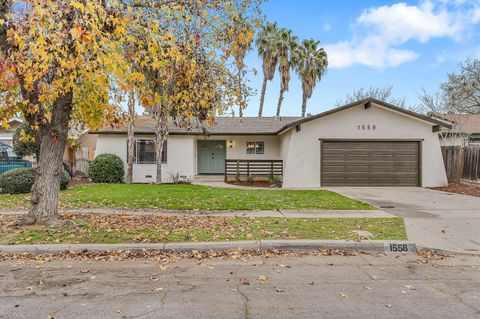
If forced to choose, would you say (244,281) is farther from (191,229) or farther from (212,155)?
(212,155)

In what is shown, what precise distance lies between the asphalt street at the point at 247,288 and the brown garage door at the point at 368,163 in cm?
1228

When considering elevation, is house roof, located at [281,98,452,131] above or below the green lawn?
above

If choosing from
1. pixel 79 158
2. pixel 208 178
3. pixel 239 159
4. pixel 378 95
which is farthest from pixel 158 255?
pixel 378 95

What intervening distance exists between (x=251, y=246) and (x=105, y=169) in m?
14.9

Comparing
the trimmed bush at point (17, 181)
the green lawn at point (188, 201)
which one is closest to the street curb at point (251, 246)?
the green lawn at point (188, 201)

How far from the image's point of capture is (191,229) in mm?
8023

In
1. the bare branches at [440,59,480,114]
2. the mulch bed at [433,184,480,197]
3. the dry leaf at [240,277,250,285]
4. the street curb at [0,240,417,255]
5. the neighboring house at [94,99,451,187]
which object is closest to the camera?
the dry leaf at [240,277,250,285]

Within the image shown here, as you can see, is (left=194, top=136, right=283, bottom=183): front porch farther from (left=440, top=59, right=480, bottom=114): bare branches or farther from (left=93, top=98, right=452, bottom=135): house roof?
(left=440, top=59, right=480, bottom=114): bare branches

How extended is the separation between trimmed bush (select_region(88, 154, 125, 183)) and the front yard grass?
10.4m

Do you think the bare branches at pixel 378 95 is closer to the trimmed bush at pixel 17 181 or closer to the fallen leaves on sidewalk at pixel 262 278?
the trimmed bush at pixel 17 181

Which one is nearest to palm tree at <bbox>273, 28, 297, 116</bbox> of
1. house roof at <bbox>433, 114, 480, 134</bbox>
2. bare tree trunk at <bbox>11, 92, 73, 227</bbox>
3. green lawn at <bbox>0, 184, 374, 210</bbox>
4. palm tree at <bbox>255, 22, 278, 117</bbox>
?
palm tree at <bbox>255, 22, 278, 117</bbox>

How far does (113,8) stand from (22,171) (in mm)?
10458

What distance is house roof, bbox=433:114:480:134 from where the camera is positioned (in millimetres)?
27777

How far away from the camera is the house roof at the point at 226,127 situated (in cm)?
2134
